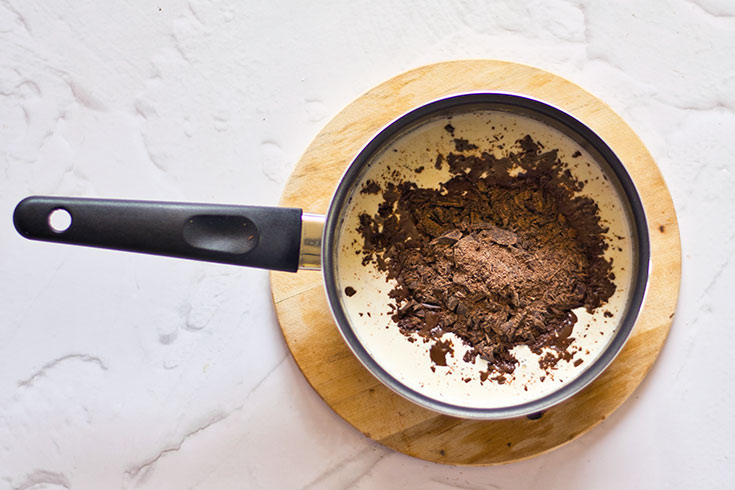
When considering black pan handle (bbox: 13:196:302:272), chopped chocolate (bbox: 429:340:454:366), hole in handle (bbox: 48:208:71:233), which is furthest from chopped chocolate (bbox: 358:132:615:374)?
hole in handle (bbox: 48:208:71:233)

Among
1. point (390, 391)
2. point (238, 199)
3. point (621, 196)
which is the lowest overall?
point (390, 391)

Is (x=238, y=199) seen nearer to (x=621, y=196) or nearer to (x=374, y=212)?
(x=374, y=212)

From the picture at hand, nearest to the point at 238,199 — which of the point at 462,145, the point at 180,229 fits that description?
the point at 180,229

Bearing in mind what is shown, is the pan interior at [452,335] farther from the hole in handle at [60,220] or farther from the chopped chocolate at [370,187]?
the hole in handle at [60,220]

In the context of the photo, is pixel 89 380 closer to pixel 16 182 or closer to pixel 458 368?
pixel 16 182

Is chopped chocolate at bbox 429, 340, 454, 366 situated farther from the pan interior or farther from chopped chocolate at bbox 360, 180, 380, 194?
chopped chocolate at bbox 360, 180, 380, 194

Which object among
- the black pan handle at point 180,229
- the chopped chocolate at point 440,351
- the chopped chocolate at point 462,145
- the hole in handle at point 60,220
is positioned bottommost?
the chopped chocolate at point 440,351

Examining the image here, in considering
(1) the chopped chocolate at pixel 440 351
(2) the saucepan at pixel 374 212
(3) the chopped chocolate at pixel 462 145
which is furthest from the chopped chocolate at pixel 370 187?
(1) the chopped chocolate at pixel 440 351
